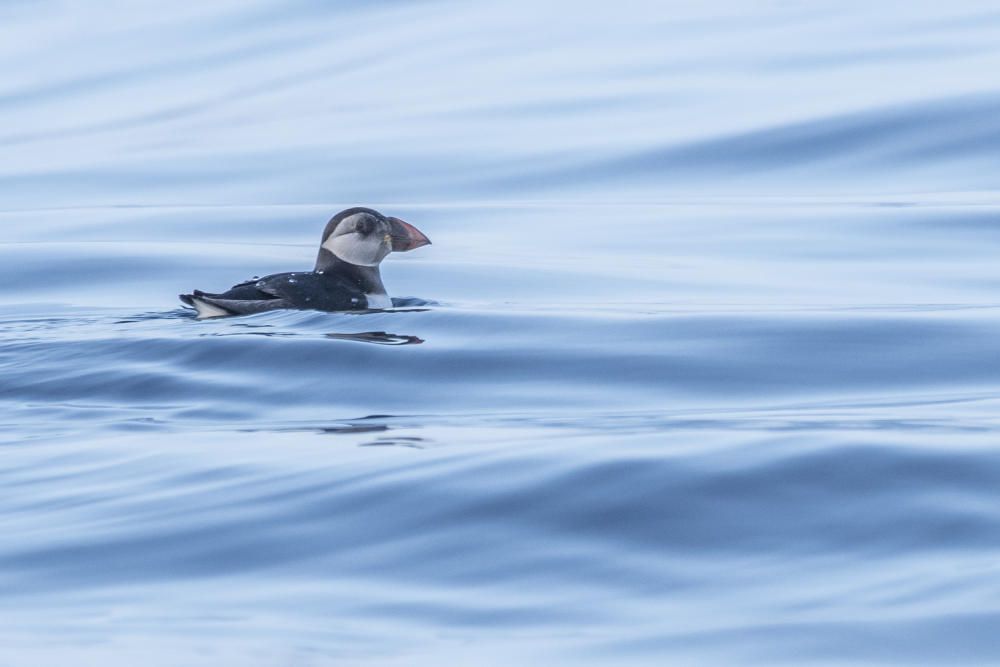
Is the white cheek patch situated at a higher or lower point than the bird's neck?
higher

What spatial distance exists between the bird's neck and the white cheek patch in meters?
0.03

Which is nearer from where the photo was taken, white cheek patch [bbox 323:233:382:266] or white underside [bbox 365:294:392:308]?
white underside [bbox 365:294:392:308]

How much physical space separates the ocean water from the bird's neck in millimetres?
323

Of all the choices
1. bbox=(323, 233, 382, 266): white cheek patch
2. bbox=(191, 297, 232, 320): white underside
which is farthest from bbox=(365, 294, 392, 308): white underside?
bbox=(191, 297, 232, 320): white underside

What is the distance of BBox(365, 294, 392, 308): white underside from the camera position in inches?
360

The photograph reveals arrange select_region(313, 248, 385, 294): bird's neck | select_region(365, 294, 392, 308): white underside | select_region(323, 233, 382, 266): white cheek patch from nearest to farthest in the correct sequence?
1. select_region(365, 294, 392, 308): white underside
2. select_region(313, 248, 385, 294): bird's neck
3. select_region(323, 233, 382, 266): white cheek patch

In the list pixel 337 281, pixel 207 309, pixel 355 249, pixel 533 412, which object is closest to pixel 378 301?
pixel 337 281

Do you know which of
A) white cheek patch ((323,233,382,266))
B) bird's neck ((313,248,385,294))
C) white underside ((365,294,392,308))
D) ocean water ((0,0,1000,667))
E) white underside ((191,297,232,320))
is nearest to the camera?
ocean water ((0,0,1000,667))

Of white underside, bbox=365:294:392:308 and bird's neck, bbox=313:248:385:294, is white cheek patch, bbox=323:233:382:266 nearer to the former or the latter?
bird's neck, bbox=313:248:385:294

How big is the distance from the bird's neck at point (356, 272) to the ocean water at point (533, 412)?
0.32 meters

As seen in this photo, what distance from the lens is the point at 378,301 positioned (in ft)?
30.4

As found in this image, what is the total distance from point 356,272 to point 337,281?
393 mm

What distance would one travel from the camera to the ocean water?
3.72 meters

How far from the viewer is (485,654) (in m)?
3.49
